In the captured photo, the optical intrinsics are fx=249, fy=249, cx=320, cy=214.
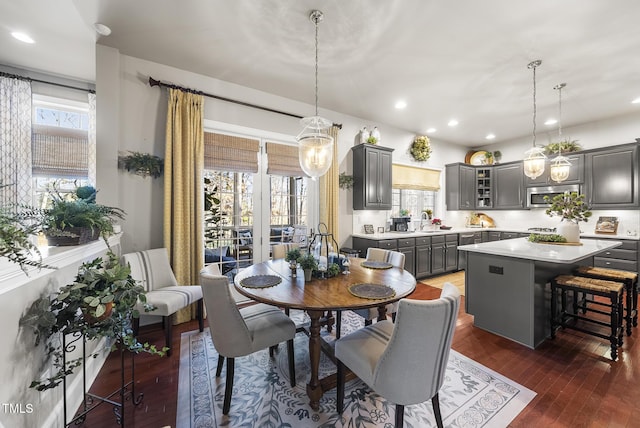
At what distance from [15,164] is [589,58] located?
6.57 metres

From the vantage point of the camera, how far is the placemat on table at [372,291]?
1611 mm

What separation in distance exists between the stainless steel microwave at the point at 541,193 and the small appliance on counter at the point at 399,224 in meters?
2.88

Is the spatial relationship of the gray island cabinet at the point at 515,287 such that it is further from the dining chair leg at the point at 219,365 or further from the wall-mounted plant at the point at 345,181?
the dining chair leg at the point at 219,365

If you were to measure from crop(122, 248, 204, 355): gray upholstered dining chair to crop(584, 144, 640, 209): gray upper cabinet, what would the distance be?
268 inches

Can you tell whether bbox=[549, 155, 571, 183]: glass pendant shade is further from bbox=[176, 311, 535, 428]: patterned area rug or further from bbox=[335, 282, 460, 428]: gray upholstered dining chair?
bbox=[335, 282, 460, 428]: gray upholstered dining chair

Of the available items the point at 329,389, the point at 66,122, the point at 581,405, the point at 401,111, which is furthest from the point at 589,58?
the point at 66,122

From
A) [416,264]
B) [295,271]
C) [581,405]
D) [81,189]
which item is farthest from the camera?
[416,264]

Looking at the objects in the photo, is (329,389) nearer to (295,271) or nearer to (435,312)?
(295,271)

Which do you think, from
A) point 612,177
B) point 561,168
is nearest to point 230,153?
point 561,168

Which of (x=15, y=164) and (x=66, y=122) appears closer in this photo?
Result: (x=15, y=164)

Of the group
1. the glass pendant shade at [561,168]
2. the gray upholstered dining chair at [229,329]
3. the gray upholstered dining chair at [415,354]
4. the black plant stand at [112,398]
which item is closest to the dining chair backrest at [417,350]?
the gray upholstered dining chair at [415,354]

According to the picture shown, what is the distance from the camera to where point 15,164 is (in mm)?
2807

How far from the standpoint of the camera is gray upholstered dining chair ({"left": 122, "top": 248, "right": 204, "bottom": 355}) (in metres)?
2.30

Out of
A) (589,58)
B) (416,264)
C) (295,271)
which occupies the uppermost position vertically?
(589,58)
